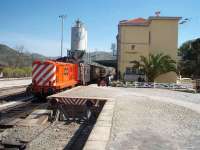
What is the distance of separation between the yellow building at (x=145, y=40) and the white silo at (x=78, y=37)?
28.0 ft

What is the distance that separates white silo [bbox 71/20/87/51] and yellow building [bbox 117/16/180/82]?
28.0ft

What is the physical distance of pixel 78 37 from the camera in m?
55.0

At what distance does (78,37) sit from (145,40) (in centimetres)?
1133

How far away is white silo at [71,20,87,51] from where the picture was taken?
54844 millimetres

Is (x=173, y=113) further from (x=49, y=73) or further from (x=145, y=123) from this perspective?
(x=49, y=73)

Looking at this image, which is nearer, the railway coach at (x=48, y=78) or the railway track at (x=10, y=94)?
the railway coach at (x=48, y=78)

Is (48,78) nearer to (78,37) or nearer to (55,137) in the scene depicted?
(55,137)

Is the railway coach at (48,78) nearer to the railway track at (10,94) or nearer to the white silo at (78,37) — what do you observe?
the railway track at (10,94)

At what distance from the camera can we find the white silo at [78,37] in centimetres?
5484

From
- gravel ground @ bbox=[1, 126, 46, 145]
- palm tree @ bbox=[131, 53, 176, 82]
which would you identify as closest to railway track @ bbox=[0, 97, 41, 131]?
gravel ground @ bbox=[1, 126, 46, 145]

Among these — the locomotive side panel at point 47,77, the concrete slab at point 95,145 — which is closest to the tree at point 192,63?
the locomotive side panel at point 47,77

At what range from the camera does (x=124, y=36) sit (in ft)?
160

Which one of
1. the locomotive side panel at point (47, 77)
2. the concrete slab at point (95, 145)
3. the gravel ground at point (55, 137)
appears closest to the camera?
the concrete slab at point (95, 145)

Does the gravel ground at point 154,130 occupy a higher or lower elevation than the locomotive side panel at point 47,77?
lower
